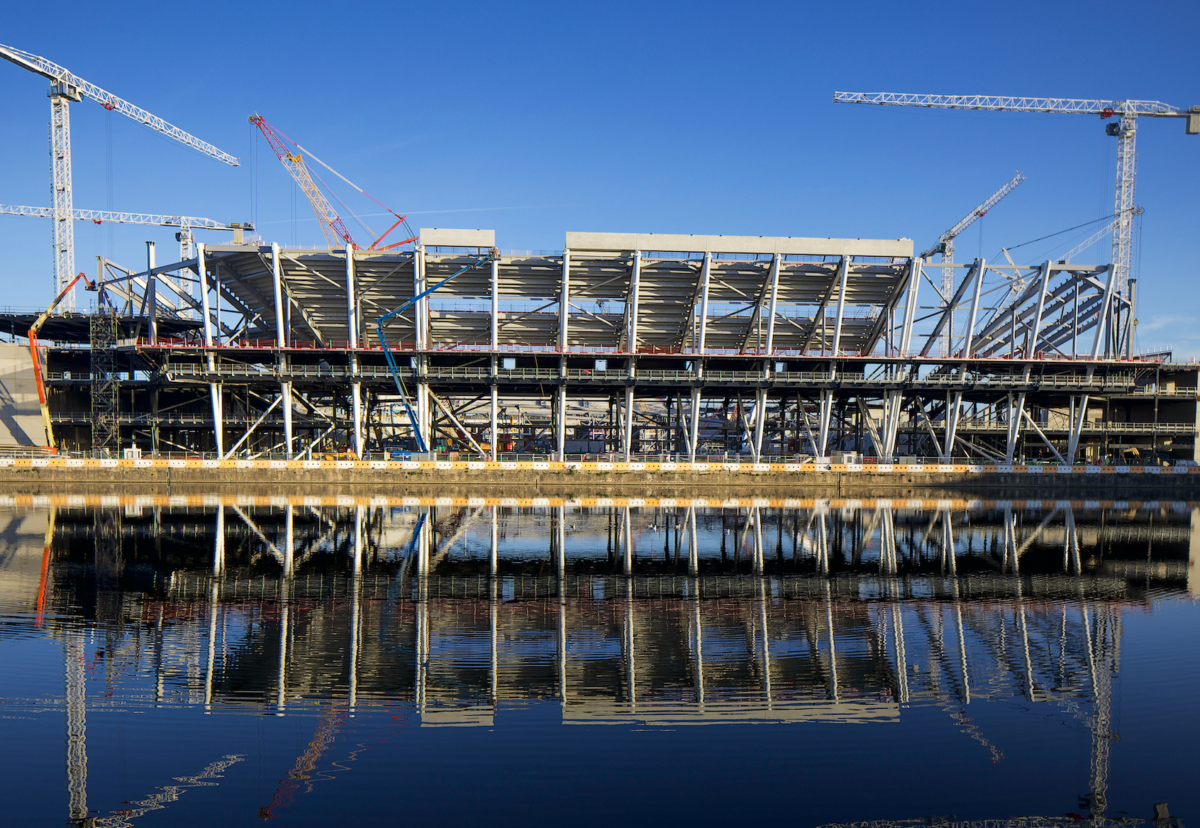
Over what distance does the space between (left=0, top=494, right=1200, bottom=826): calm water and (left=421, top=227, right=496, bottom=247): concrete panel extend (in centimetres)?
3536

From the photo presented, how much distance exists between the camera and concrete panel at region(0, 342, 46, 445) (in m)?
71.1

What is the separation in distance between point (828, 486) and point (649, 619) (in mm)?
46713

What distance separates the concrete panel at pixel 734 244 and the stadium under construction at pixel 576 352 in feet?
0.58

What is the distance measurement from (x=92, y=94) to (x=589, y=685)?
121 m

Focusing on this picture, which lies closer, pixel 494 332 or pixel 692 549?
pixel 692 549

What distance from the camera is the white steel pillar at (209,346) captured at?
61531mm

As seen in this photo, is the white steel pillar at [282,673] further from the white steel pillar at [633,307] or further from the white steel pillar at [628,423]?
the white steel pillar at [633,307]

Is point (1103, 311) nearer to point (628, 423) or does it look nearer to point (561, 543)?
point (628, 423)

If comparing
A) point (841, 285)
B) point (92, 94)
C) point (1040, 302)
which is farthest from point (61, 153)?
point (1040, 302)

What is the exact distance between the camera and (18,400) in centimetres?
7156

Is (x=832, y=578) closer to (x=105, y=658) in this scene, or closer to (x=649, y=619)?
(x=649, y=619)

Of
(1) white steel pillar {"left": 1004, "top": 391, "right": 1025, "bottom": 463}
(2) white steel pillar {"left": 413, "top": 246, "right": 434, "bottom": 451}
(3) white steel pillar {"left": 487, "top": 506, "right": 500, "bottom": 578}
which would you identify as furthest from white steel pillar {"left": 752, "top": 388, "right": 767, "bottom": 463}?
(3) white steel pillar {"left": 487, "top": 506, "right": 500, "bottom": 578}

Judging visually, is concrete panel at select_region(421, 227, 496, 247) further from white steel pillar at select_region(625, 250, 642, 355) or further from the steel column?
the steel column

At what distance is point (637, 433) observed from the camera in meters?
95.1
